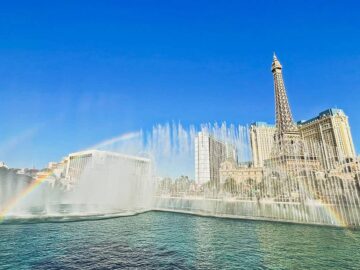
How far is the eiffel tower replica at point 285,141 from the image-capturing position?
3359 inches

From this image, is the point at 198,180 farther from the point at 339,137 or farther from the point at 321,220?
→ the point at 321,220

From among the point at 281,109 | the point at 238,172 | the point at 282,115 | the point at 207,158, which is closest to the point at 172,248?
the point at 238,172

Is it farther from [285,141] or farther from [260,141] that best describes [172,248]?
[260,141]

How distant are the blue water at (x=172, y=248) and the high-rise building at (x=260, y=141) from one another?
142 m

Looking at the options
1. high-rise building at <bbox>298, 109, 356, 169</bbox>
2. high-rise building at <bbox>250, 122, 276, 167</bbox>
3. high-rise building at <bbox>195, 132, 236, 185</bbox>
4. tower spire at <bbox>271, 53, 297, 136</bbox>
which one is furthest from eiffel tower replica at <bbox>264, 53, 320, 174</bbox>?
high-rise building at <bbox>250, 122, 276, 167</bbox>

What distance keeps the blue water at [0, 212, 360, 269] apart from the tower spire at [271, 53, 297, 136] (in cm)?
8715

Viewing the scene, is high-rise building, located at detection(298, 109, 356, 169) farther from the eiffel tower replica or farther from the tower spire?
the tower spire

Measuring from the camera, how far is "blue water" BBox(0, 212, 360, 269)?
1512 centimetres

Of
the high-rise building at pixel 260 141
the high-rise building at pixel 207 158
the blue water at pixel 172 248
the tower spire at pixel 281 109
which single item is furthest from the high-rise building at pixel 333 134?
the blue water at pixel 172 248

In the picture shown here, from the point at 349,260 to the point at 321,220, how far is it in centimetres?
1869

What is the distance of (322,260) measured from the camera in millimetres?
16594

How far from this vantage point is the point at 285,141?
103 meters

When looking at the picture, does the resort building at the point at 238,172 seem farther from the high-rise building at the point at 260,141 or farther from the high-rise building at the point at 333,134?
the high-rise building at the point at 260,141

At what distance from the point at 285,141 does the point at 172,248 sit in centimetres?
9611
